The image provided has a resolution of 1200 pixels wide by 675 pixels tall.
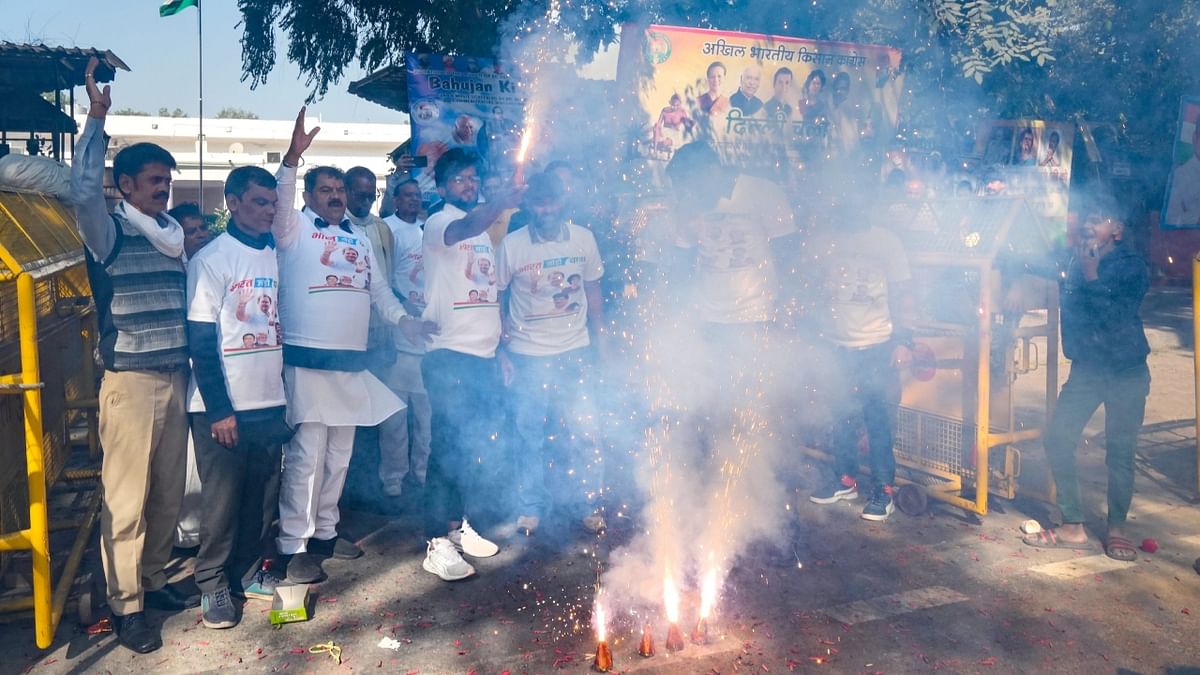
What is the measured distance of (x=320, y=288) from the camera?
450cm

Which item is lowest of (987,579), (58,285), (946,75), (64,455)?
(987,579)

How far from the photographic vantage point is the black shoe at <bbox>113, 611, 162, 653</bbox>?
386 cm

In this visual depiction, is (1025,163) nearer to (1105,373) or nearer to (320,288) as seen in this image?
(1105,373)

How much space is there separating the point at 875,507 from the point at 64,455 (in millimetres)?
5477

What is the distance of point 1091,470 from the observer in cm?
671

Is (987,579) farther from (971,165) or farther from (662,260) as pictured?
(971,165)

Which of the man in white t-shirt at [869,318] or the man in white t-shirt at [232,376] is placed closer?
the man in white t-shirt at [232,376]

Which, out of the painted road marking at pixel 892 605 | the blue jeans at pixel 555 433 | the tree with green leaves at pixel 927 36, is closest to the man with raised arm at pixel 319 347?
the blue jeans at pixel 555 433

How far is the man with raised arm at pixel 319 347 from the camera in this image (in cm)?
449

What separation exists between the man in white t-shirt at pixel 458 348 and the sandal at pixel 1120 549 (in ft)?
11.5

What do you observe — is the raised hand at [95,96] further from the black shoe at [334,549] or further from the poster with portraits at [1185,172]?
the poster with portraits at [1185,172]

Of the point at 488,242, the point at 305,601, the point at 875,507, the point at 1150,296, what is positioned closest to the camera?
the point at 305,601

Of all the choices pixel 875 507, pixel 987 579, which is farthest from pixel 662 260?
pixel 987 579

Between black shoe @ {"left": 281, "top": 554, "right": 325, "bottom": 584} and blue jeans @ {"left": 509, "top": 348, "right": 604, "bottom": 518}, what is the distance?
1282 millimetres
